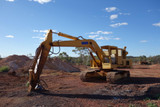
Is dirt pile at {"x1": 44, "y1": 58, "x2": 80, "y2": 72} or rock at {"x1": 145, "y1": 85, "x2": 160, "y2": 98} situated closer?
rock at {"x1": 145, "y1": 85, "x2": 160, "y2": 98}

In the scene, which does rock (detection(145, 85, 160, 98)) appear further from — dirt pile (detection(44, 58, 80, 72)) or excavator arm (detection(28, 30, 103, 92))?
dirt pile (detection(44, 58, 80, 72))

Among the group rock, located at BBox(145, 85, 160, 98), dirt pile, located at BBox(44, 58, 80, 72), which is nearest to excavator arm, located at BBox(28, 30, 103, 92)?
rock, located at BBox(145, 85, 160, 98)

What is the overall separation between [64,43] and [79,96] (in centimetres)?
337

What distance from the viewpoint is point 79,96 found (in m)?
8.04

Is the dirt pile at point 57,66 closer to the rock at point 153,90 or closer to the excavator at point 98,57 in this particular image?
the excavator at point 98,57

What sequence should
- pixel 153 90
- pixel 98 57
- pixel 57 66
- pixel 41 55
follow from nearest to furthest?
1. pixel 41 55
2. pixel 153 90
3. pixel 98 57
4. pixel 57 66

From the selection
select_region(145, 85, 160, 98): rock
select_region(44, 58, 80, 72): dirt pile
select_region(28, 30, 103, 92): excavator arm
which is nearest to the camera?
select_region(28, 30, 103, 92): excavator arm

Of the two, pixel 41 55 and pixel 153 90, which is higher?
pixel 41 55

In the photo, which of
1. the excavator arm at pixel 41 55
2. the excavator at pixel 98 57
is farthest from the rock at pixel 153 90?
the excavator arm at pixel 41 55

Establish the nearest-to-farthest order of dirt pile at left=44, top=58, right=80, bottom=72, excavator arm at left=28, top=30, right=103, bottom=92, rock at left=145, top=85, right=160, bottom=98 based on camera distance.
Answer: excavator arm at left=28, top=30, right=103, bottom=92, rock at left=145, top=85, right=160, bottom=98, dirt pile at left=44, top=58, right=80, bottom=72

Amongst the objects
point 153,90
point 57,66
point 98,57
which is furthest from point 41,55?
point 57,66

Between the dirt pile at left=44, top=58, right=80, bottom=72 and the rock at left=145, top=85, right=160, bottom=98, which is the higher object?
the dirt pile at left=44, top=58, right=80, bottom=72

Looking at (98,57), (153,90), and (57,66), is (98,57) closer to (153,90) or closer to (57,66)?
(153,90)

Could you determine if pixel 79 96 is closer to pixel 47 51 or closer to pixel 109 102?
pixel 109 102
